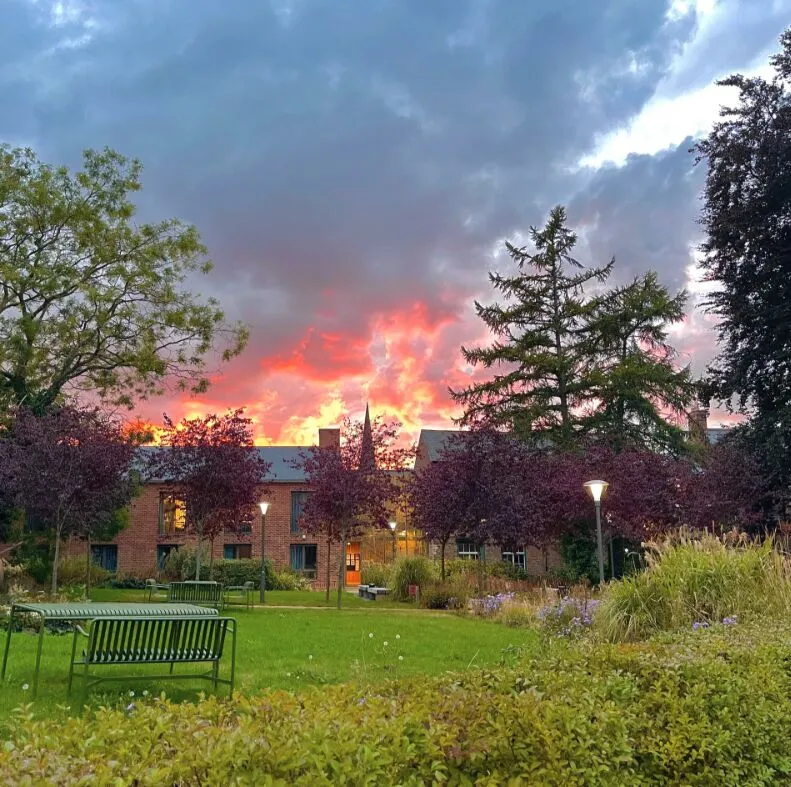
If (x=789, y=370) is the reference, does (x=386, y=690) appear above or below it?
below

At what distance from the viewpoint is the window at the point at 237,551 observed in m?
34.7

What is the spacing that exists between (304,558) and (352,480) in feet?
60.7

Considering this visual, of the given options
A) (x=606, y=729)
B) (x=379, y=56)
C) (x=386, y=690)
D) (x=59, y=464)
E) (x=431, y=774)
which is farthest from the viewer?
(x=59, y=464)

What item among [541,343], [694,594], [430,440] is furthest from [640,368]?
[694,594]

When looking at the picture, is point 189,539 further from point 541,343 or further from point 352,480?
point 352,480

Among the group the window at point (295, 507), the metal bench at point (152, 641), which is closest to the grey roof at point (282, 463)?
the window at point (295, 507)

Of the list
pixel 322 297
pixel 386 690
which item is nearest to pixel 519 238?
pixel 322 297

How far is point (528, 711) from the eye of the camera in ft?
9.12

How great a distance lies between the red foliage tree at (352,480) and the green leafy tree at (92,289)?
5854 millimetres

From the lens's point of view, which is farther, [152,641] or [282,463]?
[282,463]

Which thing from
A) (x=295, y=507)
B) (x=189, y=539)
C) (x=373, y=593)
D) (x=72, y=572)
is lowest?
(x=373, y=593)

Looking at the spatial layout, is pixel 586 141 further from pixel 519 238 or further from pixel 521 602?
pixel 519 238

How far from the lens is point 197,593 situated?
12570mm

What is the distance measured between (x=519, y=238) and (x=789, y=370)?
15.3 metres
